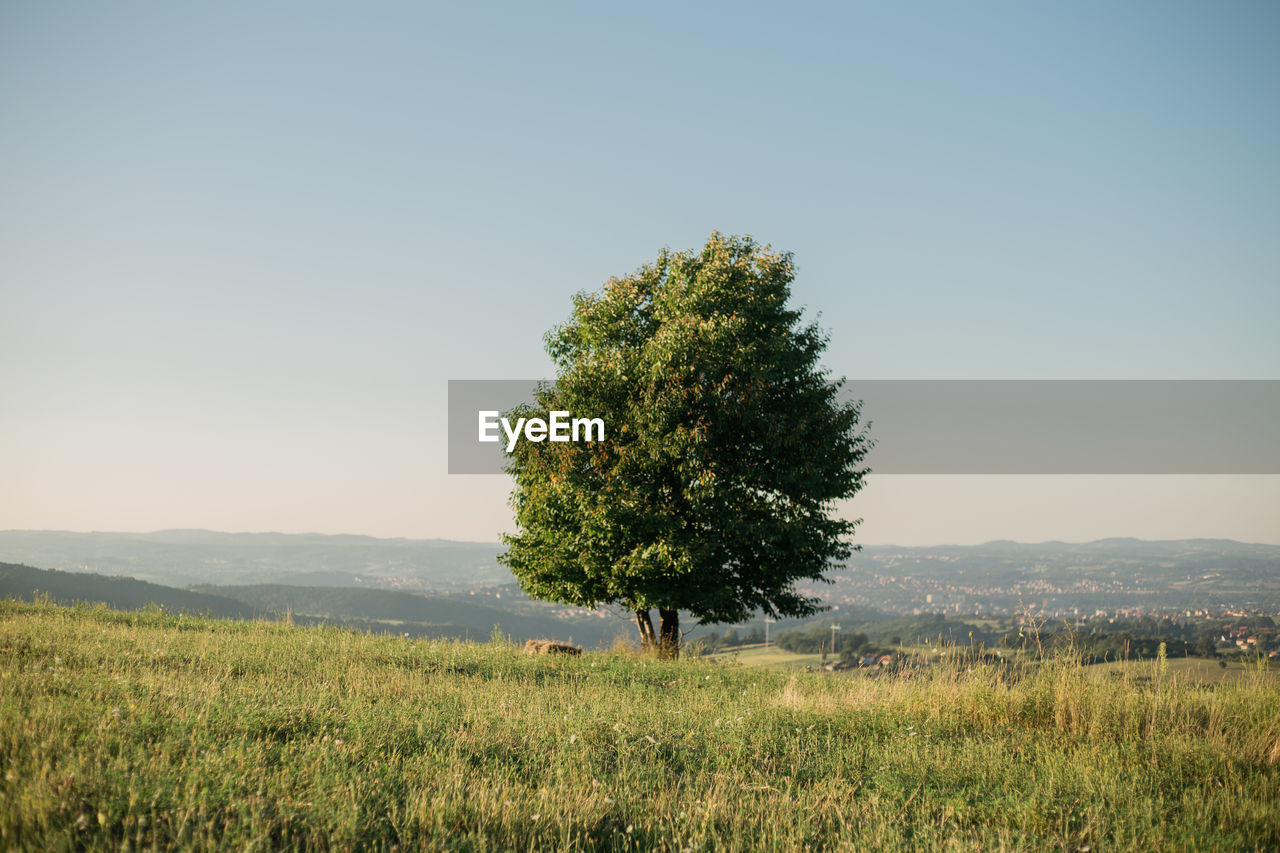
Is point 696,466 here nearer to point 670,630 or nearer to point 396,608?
point 670,630

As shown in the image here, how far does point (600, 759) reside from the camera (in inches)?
296

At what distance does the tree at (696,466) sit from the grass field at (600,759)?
743 cm

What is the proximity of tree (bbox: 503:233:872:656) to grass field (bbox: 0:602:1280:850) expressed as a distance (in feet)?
24.4

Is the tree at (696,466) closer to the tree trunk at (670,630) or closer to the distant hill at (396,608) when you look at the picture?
the tree trunk at (670,630)

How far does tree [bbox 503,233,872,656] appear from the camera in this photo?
19.5 m

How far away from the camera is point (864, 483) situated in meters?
21.5

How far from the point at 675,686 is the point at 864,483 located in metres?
10.4

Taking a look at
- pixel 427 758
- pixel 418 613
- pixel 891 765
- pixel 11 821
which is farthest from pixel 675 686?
pixel 418 613

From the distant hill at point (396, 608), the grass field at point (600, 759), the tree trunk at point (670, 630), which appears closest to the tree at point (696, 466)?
the tree trunk at point (670, 630)

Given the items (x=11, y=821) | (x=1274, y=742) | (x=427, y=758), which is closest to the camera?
(x=11, y=821)

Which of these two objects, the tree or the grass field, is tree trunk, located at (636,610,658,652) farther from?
the grass field

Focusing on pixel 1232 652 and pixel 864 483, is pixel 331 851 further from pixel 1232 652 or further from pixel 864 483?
pixel 864 483

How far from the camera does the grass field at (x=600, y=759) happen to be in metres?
5.06

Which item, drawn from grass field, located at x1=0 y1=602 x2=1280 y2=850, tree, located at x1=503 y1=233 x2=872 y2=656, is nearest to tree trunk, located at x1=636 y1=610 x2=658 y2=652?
tree, located at x1=503 y1=233 x2=872 y2=656
